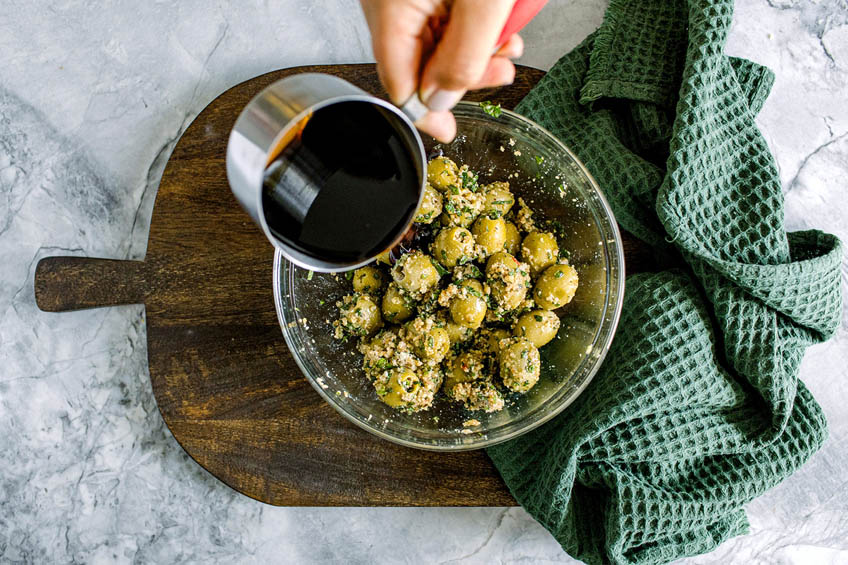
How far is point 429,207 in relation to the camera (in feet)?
4.01

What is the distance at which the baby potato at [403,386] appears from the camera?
1.23 m

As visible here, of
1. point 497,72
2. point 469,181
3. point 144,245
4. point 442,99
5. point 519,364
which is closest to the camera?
point 442,99

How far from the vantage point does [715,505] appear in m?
1.29

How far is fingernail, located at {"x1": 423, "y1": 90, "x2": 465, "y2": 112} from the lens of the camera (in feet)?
2.85

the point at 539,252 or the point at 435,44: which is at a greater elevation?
the point at 435,44

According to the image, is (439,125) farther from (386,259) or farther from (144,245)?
(144,245)

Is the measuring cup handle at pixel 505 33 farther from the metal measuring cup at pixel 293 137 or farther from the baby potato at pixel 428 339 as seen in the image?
the baby potato at pixel 428 339

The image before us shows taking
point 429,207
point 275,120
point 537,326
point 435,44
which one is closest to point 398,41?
point 435,44

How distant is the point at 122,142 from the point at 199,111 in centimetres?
22

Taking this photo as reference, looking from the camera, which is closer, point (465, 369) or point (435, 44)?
point (435, 44)

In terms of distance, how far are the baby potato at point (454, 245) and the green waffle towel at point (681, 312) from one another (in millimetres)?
333

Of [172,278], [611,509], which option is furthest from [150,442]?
[611,509]

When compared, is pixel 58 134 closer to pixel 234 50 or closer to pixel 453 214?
pixel 234 50

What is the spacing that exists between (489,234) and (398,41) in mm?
472
